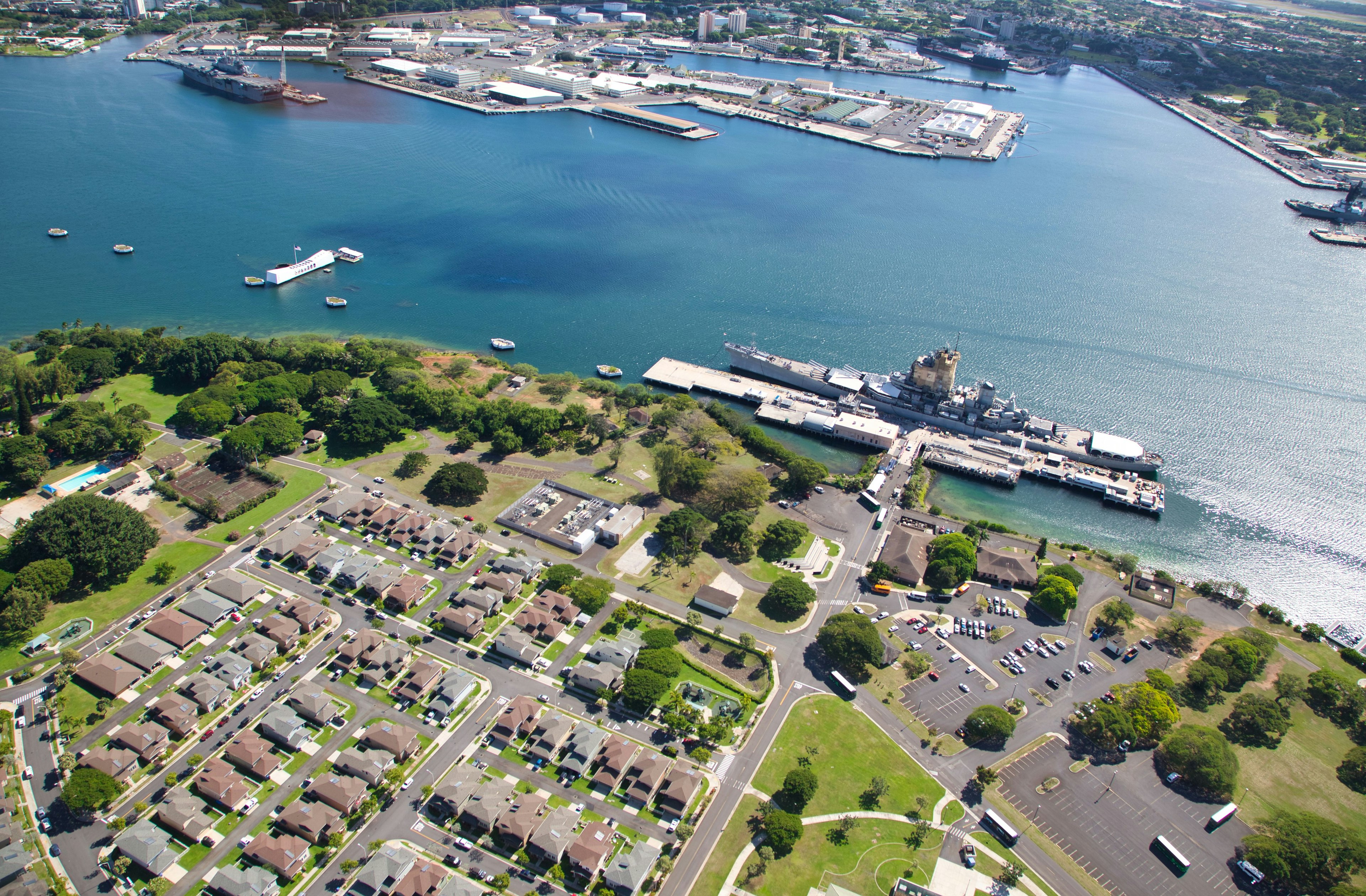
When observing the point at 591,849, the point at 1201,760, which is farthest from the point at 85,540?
the point at 1201,760

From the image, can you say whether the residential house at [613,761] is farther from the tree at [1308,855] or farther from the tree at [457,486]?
the tree at [1308,855]

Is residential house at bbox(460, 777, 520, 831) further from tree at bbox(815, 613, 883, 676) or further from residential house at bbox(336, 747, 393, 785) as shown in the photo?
tree at bbox(815, 613, 883, 676)

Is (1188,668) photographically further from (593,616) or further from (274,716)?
(274,716)

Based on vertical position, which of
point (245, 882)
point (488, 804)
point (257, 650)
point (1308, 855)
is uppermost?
point (257, 650)

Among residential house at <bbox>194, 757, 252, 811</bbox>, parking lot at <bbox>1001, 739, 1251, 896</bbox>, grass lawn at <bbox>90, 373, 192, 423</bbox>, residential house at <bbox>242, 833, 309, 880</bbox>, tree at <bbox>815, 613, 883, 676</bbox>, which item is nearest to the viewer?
residential house at <bbox>242, 833, 309, 880</bbox>

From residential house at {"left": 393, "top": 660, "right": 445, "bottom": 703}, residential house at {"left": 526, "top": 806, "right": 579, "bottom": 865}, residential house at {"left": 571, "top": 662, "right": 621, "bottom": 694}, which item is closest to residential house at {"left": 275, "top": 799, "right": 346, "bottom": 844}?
residential house at {"left": 393, "top": 660, "right": 445, "bottom": 703}

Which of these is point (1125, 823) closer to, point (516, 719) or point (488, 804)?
point (516, 719)

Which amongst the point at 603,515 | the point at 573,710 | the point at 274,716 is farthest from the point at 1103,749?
the point at 274,716
